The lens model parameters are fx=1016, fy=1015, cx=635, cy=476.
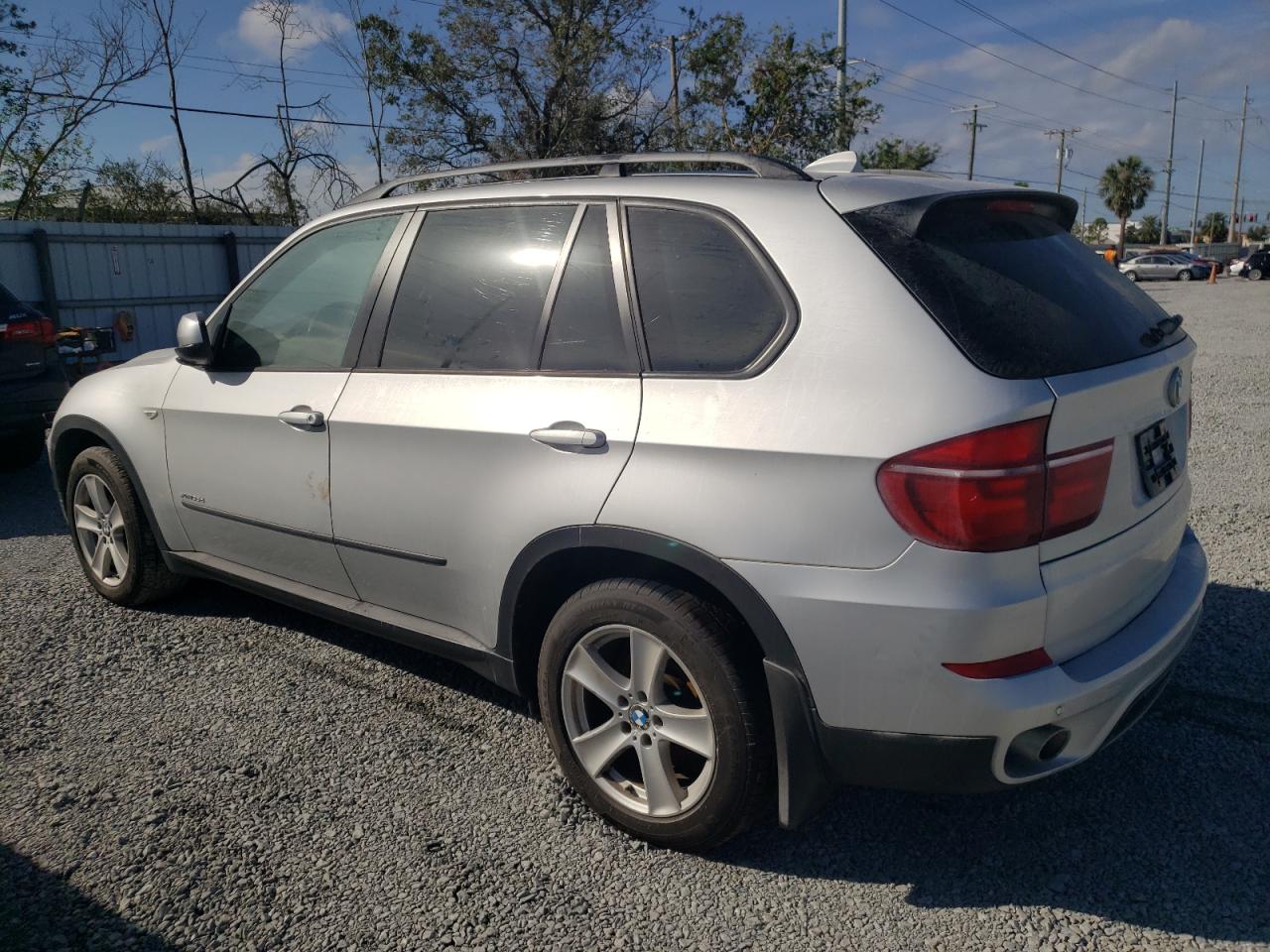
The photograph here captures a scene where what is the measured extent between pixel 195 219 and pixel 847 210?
20.8 m

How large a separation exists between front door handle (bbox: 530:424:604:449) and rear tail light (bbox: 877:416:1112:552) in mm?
785

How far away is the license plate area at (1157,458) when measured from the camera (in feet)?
8.50

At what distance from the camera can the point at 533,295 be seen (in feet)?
10.1

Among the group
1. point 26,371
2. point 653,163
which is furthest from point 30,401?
point 653,163

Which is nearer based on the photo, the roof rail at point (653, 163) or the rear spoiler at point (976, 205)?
the rear spoiler at point (976, 205)

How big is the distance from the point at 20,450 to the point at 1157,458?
323 inches

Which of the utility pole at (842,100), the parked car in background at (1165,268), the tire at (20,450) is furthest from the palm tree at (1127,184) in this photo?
the tire at (20,450)

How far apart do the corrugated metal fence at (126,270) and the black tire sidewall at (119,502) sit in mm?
9074

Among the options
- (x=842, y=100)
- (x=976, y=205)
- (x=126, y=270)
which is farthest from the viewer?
(x=842, y=100)

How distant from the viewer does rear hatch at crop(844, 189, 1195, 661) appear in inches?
91.4

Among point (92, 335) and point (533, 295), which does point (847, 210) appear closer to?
point (533, 295)

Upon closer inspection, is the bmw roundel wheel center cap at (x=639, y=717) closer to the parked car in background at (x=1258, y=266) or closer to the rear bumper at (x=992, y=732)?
the rear bumper at (x=992, y=732)

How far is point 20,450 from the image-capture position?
8.01 meters

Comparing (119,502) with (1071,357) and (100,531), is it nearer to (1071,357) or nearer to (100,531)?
(100,531)
